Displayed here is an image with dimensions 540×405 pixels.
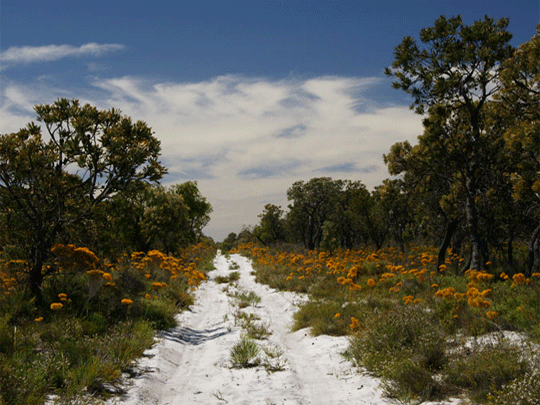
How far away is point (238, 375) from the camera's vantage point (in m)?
6.34

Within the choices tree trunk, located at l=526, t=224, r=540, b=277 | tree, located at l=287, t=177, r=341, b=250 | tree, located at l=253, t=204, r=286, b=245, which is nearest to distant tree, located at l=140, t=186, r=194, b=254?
tree trunk, located at l=526, t=224, r=540, b=277

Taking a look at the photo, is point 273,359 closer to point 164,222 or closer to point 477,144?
point 477,144

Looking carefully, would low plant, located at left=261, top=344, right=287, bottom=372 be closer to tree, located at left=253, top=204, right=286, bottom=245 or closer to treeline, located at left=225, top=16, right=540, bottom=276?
treeline, located at left=225, top=16, right=540, bottom=276

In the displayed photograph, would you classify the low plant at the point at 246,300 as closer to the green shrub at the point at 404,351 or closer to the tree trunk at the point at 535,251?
the green shrub at the point at 404,351

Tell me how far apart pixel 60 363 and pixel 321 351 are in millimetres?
4633

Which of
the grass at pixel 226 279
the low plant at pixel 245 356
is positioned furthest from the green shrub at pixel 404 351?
the grass at pixel 226 279

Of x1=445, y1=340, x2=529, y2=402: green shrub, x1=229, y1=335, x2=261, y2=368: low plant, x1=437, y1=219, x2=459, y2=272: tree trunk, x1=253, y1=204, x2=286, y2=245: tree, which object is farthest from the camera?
x1=253, y1=204, x2=286, y2=245: tree

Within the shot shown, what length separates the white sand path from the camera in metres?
5.41

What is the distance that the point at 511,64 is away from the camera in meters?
10.2

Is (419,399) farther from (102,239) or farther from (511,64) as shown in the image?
(511,64)

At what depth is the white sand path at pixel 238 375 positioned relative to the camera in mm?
5406

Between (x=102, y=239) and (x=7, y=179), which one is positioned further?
(x=102, y=239)

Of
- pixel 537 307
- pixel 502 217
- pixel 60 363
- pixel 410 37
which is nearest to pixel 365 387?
pixel 537 307

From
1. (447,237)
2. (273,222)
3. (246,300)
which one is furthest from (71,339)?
(273,222)
